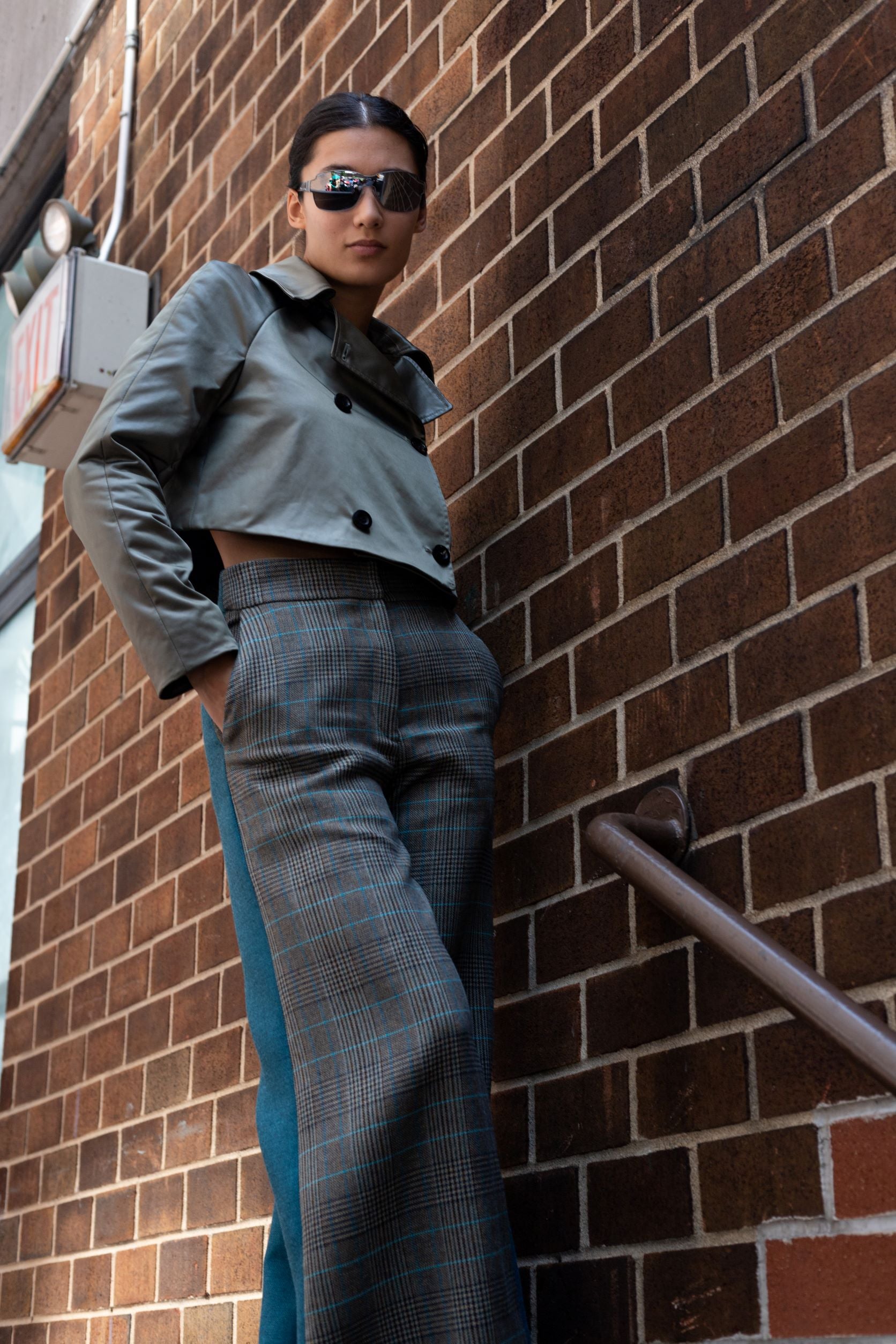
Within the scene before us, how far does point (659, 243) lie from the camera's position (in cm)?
209

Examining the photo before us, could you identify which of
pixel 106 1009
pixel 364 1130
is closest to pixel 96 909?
pixel 106 1009

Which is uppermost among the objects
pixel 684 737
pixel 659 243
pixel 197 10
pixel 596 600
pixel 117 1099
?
pixel 197 10

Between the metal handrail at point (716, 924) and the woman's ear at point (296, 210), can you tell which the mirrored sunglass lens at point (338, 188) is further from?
the metal handrail at point (716, 924)

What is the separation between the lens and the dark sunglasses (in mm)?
2105

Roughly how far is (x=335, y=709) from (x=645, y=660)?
0.41 m

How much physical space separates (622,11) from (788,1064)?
1488 mm

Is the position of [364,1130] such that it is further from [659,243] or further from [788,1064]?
[659,243]

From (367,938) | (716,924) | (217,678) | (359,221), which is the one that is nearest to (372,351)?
(359,221)

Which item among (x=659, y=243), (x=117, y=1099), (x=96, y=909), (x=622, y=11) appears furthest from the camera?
(x=96, y=909)

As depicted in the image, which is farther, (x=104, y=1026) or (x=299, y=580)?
(x=104, y=1026)

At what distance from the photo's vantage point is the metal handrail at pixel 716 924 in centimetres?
136

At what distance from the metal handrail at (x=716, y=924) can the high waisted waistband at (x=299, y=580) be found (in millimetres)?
418

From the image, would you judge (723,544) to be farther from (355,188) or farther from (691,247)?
(355,188)

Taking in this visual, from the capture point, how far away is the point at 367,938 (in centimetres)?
169
